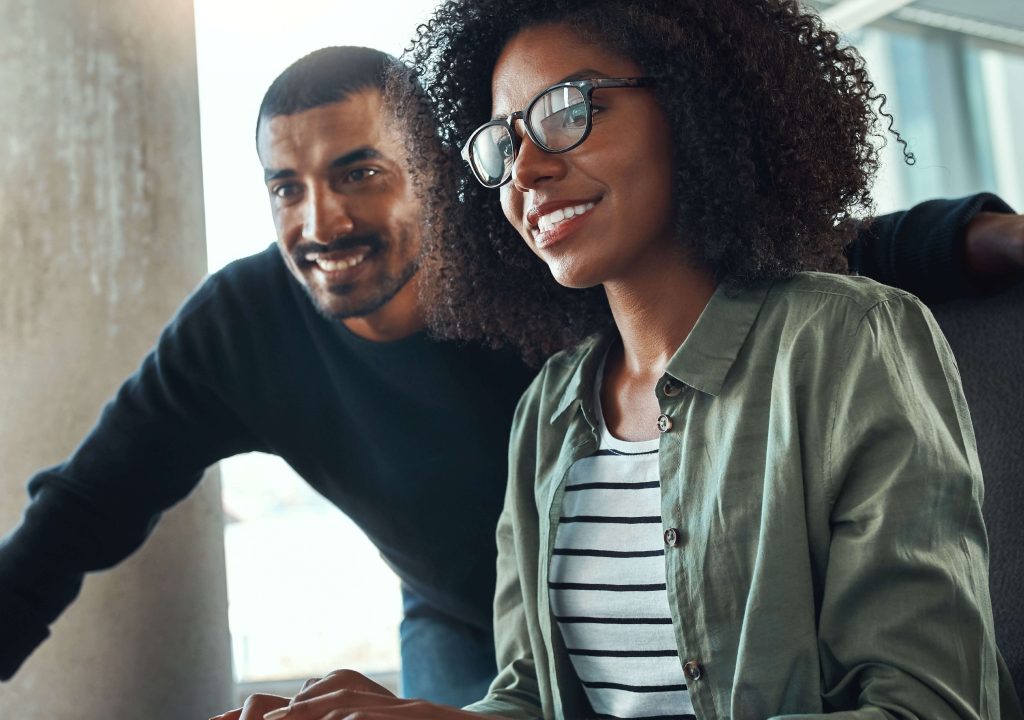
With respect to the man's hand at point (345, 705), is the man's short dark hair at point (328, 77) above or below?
above

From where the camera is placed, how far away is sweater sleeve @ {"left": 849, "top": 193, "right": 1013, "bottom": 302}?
1151mm

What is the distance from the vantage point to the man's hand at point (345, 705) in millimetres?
843

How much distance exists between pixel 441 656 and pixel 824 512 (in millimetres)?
838

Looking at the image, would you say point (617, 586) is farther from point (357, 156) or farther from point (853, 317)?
point (357, 156)

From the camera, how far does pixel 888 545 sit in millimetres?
781

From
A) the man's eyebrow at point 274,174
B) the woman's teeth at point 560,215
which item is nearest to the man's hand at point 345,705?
the woman's teeth at point 560,215

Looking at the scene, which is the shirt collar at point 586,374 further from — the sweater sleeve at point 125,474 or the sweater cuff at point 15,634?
the sweater cuff at point 15,634

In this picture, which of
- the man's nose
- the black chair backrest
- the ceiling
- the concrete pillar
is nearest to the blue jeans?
the concrete pillar

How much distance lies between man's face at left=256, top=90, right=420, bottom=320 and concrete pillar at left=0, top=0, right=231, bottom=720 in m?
0.16

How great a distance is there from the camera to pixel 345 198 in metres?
1.44

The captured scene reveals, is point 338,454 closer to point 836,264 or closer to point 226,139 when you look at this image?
point 226,139

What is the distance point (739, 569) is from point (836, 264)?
364 millimetres

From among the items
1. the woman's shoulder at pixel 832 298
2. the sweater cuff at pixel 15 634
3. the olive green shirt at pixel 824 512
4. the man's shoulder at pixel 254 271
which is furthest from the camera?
the man's shoulder at pixel 254 271

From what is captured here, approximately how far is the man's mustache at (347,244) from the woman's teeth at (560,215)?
0.50m
